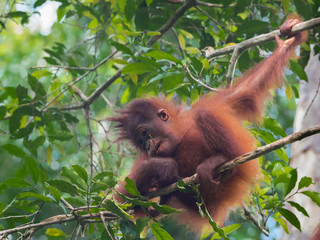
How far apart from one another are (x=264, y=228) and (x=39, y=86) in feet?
11.5

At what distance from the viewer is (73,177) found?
302 cm

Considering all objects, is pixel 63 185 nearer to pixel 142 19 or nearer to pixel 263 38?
pixel 263 38

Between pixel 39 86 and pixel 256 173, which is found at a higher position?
pixel 39 86

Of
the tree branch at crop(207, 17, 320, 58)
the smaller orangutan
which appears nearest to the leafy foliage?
the tree branch at crop(207, 17, 320, 58)

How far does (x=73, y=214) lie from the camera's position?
3176 mm

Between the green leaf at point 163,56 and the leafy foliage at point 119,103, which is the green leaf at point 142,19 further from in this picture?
the green leaf at point 163,56

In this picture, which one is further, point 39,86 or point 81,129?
point 81,129

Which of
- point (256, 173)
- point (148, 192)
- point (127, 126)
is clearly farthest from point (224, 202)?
point (127, 126)

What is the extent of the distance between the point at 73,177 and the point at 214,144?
1.22m

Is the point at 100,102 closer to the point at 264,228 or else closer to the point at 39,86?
the point at 39,86

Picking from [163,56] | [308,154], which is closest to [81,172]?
[163,56]

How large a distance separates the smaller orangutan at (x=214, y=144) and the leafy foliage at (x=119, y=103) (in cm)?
26

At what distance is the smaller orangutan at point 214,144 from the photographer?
334cm

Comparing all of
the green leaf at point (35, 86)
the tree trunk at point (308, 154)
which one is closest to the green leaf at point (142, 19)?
the green leaf at point (35, 86)
